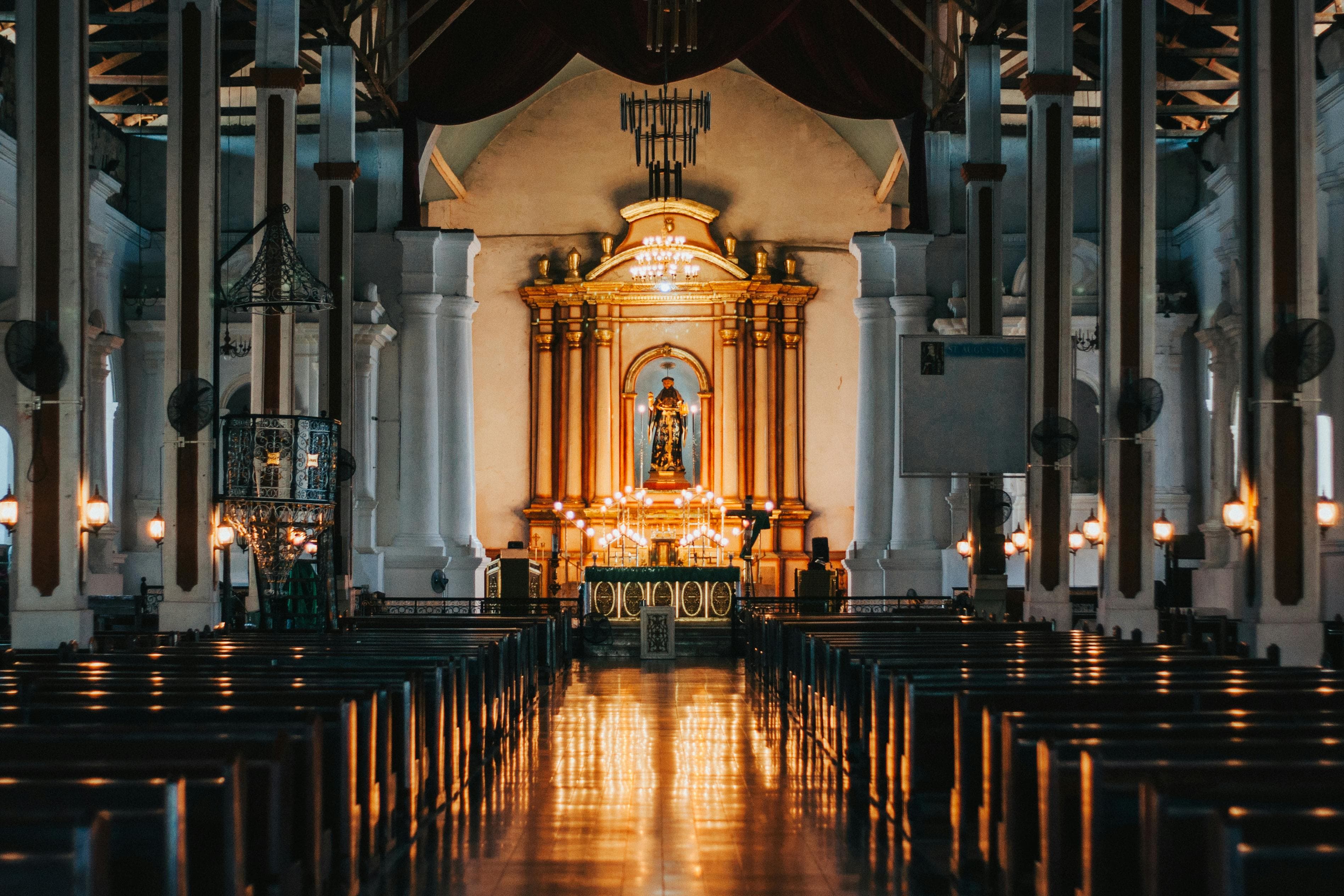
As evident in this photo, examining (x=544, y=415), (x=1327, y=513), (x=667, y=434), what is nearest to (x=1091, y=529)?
(x=1327, y=513)

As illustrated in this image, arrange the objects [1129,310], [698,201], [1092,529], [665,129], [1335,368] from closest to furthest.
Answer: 1. [1129,310]
2. [1335,368]
3. [1092,529]
4. [665,129]
5. [698,201]

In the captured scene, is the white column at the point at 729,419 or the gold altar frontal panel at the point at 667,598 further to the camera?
the white column at the point at 729,419

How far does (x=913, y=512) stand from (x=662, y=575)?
4.33 meters

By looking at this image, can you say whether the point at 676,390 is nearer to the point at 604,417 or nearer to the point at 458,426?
the point at 604,417

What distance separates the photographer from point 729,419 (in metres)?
23.9

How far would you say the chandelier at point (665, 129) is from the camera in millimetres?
16797

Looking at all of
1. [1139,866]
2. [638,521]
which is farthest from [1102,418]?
[638,521]

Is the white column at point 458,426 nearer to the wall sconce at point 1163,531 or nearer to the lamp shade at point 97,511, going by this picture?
the lamp shade at point 97,511

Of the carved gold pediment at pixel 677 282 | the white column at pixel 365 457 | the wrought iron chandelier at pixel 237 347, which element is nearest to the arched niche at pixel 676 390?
the carved gold pediment at pixel 677 282

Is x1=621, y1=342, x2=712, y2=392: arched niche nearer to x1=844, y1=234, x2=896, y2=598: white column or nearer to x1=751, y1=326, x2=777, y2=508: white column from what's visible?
x1=751, y1=326, x2=777, y2=508: white column

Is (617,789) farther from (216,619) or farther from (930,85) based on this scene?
(930,85)

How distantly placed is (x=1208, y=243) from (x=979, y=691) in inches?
673

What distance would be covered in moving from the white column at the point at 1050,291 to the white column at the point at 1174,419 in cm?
789

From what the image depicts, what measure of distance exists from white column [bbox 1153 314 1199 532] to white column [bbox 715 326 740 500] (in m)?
6.74
